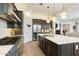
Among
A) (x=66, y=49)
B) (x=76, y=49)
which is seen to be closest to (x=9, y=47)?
(x=66, y=49)

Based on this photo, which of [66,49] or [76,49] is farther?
[76,49]

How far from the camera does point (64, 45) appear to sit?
260 cm

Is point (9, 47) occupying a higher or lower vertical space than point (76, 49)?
higher

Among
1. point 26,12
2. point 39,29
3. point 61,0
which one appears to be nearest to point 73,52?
point 61,0

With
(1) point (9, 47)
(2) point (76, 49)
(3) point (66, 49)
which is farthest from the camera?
(2) point (76, 49)

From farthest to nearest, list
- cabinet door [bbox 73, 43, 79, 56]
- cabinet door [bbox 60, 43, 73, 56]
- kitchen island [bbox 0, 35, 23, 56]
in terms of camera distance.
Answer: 1. cabinet door [bbox 73, 43, 79, 56]
2. cabinet door [bbox 60, 43, 73, 56]
3. kitchen island [bbox 0, 35, 23, 56]

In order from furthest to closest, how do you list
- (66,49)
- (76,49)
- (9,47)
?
(76,49) < (66,49) < (9,47)

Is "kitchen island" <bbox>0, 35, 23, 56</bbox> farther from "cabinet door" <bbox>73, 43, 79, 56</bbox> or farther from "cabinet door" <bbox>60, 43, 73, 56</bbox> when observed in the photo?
"cabinet door" <bbox>73, 43, 79, 56</bbox>

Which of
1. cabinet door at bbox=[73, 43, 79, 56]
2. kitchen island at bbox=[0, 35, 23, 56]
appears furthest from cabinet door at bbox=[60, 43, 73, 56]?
kitchen island at bbox=[0, 35, 23, 56]

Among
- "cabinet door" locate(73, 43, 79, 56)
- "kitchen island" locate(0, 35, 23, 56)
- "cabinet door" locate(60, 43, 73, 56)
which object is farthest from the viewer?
"cabinet door" locate(73, 43, 79, 56)

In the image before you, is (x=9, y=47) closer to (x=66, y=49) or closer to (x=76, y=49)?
(x=66, y=49)

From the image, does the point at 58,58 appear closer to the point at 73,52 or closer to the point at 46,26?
the point at 73,52

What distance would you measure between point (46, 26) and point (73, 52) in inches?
217

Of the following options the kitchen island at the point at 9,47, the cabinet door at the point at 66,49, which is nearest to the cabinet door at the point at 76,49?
the cabinet door at the point at 66,49
